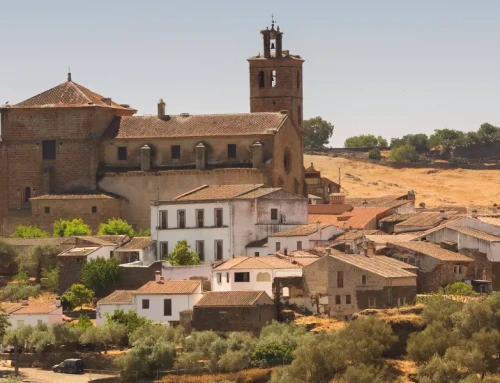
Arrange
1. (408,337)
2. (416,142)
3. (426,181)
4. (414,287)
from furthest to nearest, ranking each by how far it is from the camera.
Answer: (416,142)
(426,181)
(414,287)
(408,337)

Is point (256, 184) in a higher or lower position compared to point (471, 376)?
higher

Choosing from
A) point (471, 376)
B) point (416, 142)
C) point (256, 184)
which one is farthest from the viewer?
point (416, 142)

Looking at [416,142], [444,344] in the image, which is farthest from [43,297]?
[416,142]

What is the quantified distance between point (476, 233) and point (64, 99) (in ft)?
79.6

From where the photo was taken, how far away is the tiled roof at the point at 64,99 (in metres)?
86.0

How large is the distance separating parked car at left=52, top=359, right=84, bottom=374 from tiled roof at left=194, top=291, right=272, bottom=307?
4.61m

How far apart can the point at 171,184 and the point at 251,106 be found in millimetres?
10309

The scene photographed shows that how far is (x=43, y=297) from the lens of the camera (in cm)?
7300

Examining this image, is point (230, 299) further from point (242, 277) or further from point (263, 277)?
point (242, 277)

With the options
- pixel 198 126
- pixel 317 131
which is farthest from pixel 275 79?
pixel 317 131

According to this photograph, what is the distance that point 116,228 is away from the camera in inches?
3167

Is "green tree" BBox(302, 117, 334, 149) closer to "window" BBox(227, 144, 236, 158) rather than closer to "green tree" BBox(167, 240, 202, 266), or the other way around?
"window" BBox(227, 144, 236, 158)

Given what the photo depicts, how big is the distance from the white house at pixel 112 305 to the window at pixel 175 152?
58.1ft

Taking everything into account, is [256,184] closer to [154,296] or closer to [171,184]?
[171,184]
